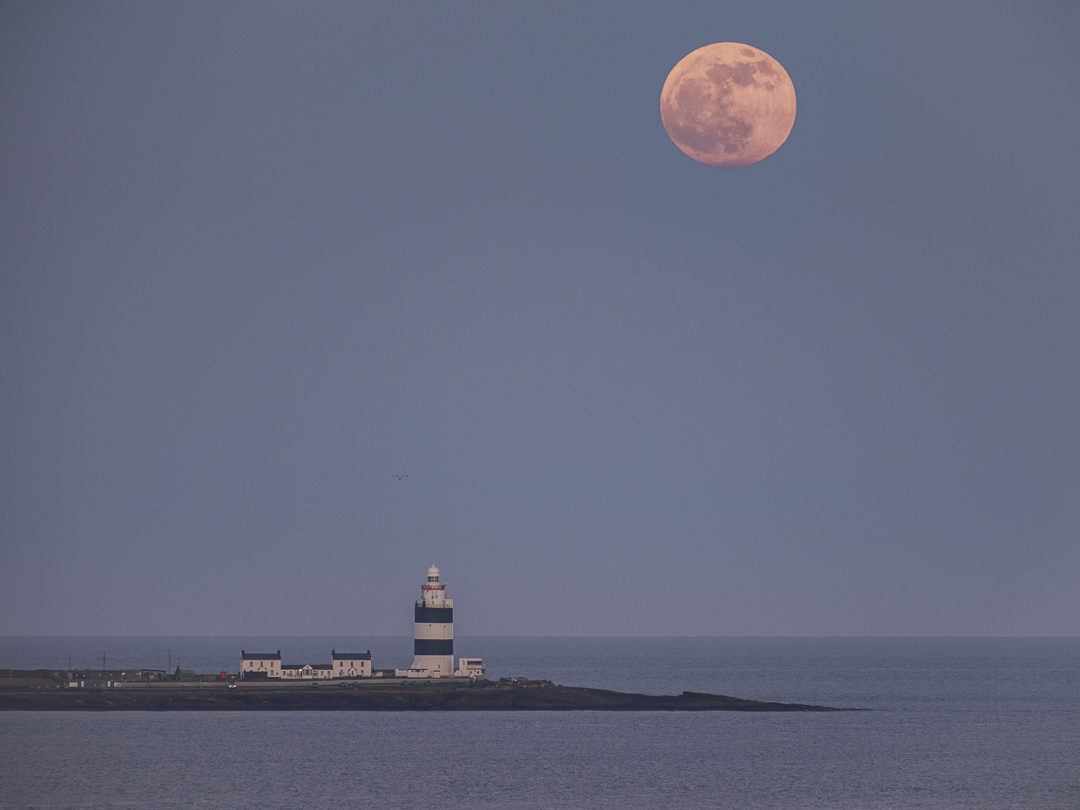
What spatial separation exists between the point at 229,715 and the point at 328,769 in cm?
3263

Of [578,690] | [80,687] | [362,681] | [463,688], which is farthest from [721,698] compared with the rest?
[80,687]

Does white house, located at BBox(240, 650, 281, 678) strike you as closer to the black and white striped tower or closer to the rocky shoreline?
the rocky shoreline

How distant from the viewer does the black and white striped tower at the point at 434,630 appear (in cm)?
11381

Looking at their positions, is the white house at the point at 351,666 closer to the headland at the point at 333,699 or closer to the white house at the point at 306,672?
the white house at the point at 306,672

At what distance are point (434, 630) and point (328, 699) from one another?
39.7ft

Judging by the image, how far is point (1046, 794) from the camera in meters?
77.3

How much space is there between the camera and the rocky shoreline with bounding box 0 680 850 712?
108 metres

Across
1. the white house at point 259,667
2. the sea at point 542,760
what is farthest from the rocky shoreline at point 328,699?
the white house at point 259,667

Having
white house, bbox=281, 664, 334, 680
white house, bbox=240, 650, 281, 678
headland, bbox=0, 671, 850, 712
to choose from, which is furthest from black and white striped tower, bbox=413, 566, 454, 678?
white house, bbox=240, 650, 281, 678

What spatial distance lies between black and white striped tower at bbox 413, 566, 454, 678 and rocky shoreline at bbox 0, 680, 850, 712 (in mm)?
3604

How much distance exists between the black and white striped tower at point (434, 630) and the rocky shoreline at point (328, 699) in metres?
3.60

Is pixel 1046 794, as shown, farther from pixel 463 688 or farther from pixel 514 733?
pixel 463 688

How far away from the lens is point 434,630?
115312mm

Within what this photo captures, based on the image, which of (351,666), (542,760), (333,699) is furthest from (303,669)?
(542,760)
